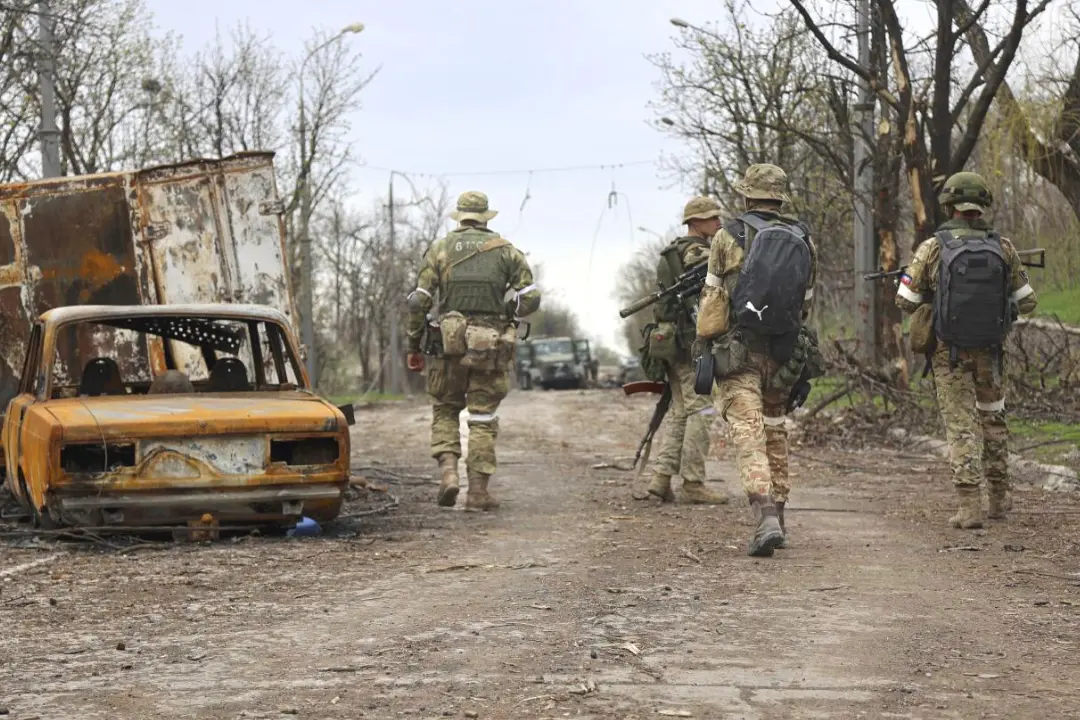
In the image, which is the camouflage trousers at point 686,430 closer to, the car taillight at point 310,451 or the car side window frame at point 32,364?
the car taillight at point 310,451

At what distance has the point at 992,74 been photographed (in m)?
15.0

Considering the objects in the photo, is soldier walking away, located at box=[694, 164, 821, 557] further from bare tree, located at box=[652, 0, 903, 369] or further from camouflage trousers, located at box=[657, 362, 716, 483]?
bare tree, located at box=[652, 0, 903, 369]

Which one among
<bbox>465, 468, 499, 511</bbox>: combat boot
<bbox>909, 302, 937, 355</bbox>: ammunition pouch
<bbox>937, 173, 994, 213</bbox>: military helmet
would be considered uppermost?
<bbox>937, 173, 994, 213</bbox>: military helmet

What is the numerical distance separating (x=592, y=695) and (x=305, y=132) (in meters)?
34.7

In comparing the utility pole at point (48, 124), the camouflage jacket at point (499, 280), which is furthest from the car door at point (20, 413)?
the utility pole at point (48, 124)

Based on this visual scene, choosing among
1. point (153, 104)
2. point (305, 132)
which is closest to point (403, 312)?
point (305, 132)

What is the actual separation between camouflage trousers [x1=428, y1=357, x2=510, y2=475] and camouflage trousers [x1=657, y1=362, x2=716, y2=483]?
3.81 feet

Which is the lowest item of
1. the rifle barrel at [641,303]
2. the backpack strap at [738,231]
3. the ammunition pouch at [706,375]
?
the ammunition pouch at [706,375]

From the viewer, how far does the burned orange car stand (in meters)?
8.22

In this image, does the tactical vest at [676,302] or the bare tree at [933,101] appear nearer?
the tactical vest at [676,302]

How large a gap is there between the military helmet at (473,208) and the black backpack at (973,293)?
10.9 ft

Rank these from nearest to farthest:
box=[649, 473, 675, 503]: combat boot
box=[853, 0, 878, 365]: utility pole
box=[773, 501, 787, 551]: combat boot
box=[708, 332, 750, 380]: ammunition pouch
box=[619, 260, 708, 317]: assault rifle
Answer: box=[773, 501, 787, 551]: combat boot, box=[708, 332, 750, 380]: ammunition pouch, box=[619, 260, 708, 317]: assault rifle, box=[649, 473, 675, 503]: combat boot, box=[853, 0, 878, 365]: utility pole

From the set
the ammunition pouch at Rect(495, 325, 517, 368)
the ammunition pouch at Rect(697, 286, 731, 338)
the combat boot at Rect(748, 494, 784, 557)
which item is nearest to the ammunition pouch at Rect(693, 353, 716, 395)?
the ammunition pouch at Rect(697, 286, 731, 338)

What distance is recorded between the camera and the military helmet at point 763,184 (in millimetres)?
8219
